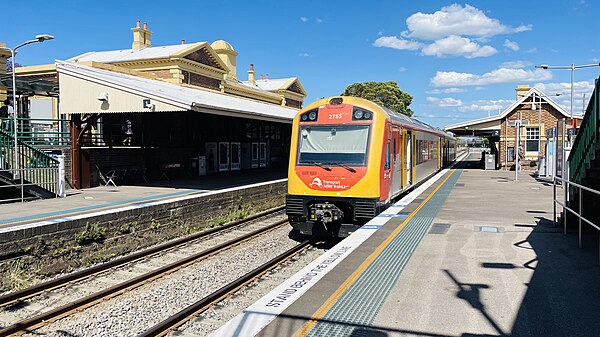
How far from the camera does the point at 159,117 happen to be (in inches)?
858

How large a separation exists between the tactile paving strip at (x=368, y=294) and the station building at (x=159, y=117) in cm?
889

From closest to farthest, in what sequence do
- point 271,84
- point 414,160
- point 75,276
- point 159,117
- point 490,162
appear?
point 75,276
point 414,160
point 159,117
point 490,162
point 271,84

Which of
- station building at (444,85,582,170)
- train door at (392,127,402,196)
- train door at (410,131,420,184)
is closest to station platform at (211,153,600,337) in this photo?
train door at (392,127,402,196)

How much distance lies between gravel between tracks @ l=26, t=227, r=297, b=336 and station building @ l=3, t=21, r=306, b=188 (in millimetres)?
5721

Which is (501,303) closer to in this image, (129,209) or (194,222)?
(129,209)

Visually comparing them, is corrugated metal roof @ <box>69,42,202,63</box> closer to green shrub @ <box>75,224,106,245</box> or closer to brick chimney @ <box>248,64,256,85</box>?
brick chimney @ <box>248,64,256,85</box>

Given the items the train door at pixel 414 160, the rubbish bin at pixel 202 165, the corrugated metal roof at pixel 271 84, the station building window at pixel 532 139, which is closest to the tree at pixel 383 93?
the corrugated metal roof at pixel 271 84

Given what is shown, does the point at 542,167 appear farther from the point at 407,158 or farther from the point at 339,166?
the point at 339,166

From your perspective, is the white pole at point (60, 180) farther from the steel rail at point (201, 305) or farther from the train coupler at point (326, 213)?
the train coupler at point (326, 213)

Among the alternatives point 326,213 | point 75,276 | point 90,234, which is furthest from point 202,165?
point 75,276

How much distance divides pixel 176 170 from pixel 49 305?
48.3 feet

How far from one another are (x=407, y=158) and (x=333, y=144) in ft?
12.7

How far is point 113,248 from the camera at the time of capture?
10.9m

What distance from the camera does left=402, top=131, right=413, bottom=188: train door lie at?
43.8 ft
